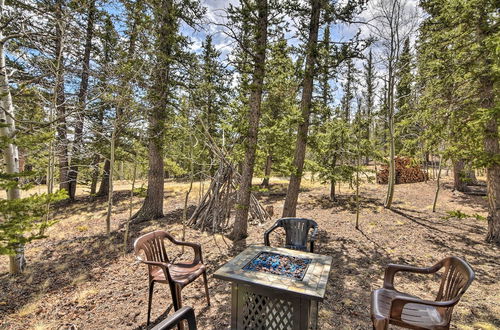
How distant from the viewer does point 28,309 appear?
10.8 feet

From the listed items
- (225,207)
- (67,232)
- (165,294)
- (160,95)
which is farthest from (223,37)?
(67,232)

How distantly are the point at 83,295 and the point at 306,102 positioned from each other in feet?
19.8

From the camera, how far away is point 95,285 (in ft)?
12.9

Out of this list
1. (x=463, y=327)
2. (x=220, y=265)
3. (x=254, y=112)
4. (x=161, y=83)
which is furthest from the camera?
(x=161, y=83)

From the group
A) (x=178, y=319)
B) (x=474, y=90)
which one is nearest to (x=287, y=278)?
(x=178, y=319)

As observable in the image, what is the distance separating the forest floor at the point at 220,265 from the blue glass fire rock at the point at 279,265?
2.74 feet

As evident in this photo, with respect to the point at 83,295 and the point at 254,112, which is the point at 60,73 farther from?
the point at 83,295

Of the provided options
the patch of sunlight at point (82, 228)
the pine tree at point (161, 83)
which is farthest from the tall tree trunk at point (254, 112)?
the patch of sunlight at point (82, 228)

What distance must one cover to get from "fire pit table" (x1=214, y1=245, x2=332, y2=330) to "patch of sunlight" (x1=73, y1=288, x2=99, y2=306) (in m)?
2.59

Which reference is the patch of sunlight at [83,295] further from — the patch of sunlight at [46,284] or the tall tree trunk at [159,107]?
the tall tree trunk at [159,107]

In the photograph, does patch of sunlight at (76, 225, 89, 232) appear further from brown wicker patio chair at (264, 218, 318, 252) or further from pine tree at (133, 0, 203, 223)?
brown wicker patio chair at (264, 218, 318, 252)

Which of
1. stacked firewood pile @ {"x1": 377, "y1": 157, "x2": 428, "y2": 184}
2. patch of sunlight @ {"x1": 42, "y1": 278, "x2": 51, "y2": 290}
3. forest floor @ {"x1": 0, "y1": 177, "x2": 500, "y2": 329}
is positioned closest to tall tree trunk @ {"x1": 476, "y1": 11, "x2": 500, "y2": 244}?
forest floor @ {"x1": 0, "y1": 177, "x2": 500, "y2": 329}

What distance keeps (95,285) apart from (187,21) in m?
7.59

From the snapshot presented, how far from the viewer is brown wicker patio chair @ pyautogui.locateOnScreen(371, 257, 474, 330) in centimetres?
199
